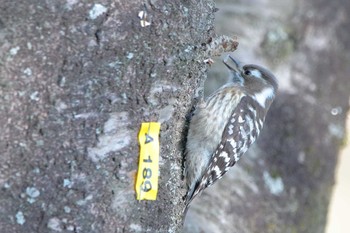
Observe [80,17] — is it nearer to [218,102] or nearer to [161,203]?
[161,203]

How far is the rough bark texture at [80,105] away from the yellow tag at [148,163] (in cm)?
3

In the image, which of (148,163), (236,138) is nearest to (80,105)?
(148,163)

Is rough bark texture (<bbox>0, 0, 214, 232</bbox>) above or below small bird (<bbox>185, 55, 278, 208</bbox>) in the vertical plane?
above

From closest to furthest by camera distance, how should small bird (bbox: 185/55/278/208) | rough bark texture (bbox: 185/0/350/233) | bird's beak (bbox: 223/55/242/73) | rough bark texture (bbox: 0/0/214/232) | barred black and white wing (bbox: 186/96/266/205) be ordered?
rough bark texture (bbox: 0/0/214/232) < small bird (bbox: 185/55/278/208) < barred black and white wing (bbox: 186/96/266/205) < rough bark texture (bbox: 185/0/350/233) < bird's beak (bbox: 223/55/242/73)

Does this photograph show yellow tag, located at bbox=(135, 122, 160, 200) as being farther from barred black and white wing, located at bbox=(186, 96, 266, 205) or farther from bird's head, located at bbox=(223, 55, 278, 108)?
bird's head, located at bbox=(223, 55, 278, 108)

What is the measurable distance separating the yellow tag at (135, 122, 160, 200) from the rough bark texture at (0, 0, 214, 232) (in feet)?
0.11

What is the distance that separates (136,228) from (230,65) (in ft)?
8.54

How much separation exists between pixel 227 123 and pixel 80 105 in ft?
7.06

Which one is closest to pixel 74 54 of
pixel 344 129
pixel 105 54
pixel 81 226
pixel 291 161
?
pixel 105 54

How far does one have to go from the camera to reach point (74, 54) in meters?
3.50

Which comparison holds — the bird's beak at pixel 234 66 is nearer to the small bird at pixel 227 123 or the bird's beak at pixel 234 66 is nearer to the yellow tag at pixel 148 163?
the small bird at pixel 227 123

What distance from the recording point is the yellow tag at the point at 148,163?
12.2 feet

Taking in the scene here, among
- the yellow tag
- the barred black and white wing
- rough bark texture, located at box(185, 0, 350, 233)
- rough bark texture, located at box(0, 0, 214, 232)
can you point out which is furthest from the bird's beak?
the yellow tag

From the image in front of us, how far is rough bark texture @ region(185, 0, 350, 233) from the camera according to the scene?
5.86m
